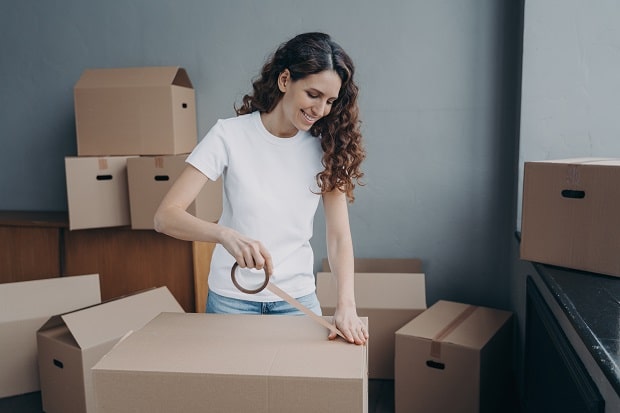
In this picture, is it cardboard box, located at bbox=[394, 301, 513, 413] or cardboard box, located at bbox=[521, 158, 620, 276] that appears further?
cardboard box, located at bbox=[394, 301, 513, 413]

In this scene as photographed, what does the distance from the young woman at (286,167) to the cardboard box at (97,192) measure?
4.12ft

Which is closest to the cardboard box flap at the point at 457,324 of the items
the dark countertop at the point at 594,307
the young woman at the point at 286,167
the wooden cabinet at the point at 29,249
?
the dark countertop at the point at 594,307

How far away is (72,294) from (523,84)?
201 centimetres

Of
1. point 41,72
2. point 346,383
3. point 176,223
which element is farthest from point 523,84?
point 41,72

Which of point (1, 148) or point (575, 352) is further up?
point (1, 148)

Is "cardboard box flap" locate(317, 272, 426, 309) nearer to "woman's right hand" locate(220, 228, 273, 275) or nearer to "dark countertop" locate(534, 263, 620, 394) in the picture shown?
"dark countertop" locate(534, 263, 620, 394)

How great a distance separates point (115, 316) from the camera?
220cm

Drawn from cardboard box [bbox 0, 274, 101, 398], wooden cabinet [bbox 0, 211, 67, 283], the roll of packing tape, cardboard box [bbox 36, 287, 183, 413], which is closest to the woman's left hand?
the roll of packing tape

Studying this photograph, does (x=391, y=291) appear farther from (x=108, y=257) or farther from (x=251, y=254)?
(x=251, y=254)

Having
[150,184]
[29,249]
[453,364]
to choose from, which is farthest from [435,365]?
[29,249]

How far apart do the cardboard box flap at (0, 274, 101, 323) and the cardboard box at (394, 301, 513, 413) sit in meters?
1.30

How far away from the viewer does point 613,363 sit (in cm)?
107

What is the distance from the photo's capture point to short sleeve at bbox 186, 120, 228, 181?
4.38 feet

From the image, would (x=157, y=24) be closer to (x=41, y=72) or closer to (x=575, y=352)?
(x=41, y=72)
